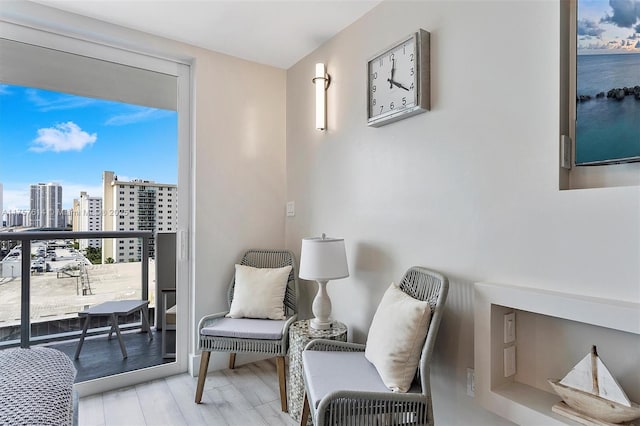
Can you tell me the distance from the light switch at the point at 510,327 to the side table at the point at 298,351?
95 cm

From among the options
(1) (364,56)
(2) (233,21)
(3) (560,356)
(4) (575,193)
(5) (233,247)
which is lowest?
(3) (560,356)

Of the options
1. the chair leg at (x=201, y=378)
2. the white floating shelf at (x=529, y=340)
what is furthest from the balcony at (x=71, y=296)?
the white floating shelf at (x=529, y=340)

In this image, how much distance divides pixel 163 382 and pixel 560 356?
2565 millimetres

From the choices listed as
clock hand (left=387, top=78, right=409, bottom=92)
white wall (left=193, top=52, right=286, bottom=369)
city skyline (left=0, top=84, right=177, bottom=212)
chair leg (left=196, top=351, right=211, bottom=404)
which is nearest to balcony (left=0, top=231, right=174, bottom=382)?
city skyline (left=0, top=84, right=177, bottom=212)

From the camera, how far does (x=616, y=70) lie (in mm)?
1268

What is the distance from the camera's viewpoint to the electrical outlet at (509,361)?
59.7 inches

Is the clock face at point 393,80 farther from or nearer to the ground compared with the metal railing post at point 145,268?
farther from the ground

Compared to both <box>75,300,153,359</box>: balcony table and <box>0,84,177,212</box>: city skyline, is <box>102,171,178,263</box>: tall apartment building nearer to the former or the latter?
<box>0,84,177,212</box>: city skyline

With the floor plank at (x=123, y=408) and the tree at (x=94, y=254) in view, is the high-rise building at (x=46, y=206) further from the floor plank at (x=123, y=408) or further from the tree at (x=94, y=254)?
the floor plank at (x=123, y=408)

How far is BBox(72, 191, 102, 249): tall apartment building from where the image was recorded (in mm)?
2500

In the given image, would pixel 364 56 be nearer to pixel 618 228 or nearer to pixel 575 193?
pixel 575 193

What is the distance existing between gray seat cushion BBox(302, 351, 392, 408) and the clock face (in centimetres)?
138

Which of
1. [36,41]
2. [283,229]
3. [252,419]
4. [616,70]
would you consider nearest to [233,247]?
[283,229]

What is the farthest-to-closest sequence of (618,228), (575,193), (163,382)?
(163,382), (575,193), (618,228)
